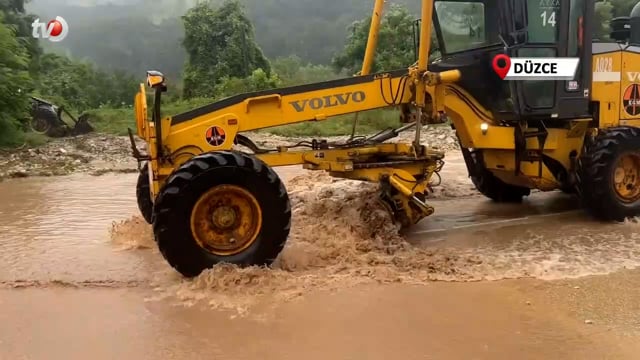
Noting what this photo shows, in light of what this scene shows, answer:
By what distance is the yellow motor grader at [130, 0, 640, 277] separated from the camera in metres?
6.14

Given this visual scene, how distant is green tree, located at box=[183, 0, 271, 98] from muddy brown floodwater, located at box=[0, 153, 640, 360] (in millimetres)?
22977

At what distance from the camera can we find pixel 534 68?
829cm

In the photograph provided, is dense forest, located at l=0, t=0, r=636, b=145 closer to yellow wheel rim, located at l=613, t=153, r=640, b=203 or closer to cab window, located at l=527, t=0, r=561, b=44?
cab window, located at l=527, t=0, r=561, b=44

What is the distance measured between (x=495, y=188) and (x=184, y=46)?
2524 centimetres

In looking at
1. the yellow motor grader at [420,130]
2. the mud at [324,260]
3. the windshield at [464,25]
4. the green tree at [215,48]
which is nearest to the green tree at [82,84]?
the green tree at [215,48]

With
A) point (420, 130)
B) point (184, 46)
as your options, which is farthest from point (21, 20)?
point (420, 130)

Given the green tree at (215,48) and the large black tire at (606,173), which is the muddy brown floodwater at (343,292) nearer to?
the large black tire at (606,173)

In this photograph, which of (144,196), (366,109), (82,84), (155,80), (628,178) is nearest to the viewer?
(155,80)

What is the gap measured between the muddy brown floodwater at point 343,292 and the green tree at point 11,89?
849cm

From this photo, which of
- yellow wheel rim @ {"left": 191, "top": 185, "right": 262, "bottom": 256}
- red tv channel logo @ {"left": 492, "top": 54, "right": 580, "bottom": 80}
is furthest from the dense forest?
yellow wheel rim @ {"left": 191, "top": 185, "right": 262, "bottom": 256}

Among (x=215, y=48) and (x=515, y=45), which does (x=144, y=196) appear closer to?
(x=515, y=45)

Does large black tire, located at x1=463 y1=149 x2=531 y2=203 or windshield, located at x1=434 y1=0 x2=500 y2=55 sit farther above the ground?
windshield, located at x1=434 y1=0 x2=500 y2=55

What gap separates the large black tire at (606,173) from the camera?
26.9ft

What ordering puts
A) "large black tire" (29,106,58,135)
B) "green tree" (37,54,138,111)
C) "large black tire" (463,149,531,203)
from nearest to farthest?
1. "large black tire" (463,149,531,203)
2. "large black tire" (29,106,58,135)
3. "green tree" (37,54,138,111)
